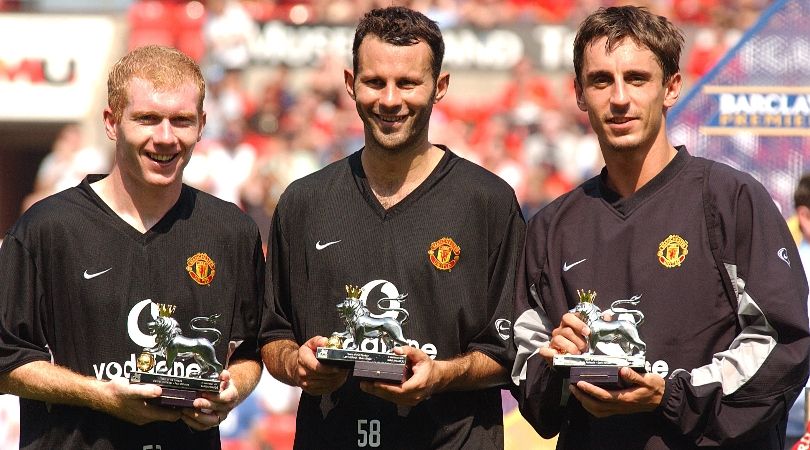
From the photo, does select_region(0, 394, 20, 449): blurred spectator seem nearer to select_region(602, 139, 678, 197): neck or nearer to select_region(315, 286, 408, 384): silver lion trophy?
select_region(315, 286, 408, 384): silver lion trophy

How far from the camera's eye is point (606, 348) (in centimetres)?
366

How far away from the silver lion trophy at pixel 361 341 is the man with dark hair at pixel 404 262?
7cm

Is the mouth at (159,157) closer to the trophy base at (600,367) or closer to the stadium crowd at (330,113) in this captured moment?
the trophy base at (600,367)

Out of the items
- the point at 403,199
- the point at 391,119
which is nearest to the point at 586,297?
the point at 403,199

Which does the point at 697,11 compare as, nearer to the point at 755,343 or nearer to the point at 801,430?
the point at 801,430

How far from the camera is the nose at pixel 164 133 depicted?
13.2 ft

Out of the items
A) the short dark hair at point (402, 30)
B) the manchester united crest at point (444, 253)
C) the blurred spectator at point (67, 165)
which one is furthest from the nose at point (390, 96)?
the blurred spectator at point (67, 165)

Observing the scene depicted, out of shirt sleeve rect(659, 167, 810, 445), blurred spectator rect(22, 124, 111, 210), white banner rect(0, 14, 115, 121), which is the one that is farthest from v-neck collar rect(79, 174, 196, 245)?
white banner rect(0, 14, 115, 121)

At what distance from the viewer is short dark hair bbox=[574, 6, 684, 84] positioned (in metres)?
3.93

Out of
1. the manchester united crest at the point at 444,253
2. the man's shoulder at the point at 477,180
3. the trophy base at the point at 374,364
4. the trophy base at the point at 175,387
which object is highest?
the man's shoulder at the point at 477,180

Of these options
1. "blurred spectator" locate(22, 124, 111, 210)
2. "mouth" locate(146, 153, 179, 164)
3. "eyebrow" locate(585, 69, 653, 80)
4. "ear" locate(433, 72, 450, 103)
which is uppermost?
"blurred spectator" locate(22, 124, 111, 210)

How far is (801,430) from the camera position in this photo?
5.57m

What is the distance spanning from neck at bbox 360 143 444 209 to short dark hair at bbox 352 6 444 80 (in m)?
0.28

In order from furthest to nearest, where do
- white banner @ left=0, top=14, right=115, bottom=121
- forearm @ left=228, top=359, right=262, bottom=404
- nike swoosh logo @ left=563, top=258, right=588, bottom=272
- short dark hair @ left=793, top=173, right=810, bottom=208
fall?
white banner @ left=0, top=14, right=115, bottom=121
short dark hair @ left=793, top=173, right=810, bottom=208
forearm @ left=228, top=359, right=262, bottom=404
nike swoosh logo @ left=563, top=258, right=588, bottom=272
